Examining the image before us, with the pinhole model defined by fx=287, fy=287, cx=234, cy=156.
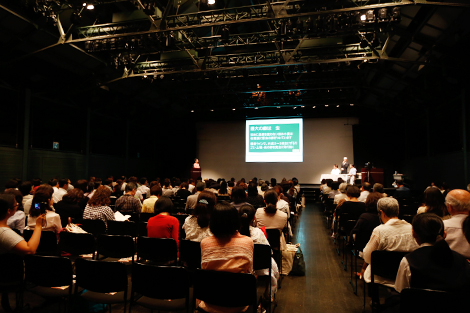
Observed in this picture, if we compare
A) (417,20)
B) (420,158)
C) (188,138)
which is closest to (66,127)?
(188,138)

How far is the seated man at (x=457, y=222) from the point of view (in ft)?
8.38

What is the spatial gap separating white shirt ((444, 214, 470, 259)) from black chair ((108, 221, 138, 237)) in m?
Answer: 3.71

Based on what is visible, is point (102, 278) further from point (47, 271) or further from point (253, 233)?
point (253, 233)

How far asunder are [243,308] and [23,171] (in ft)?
35.0

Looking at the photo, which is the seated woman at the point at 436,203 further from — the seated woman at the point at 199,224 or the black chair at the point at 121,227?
the black chair at the point at 121,227

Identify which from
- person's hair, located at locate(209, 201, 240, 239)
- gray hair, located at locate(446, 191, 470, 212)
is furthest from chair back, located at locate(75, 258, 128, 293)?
gray hair, located at locate(446, 191, 470, 212)

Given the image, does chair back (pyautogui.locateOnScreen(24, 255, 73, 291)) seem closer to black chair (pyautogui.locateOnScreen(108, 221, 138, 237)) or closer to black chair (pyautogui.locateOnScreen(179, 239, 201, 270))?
black chair (pyautogui.locateOnScreen(179, 239, 201, 270))

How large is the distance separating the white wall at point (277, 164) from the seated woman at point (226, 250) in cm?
1404

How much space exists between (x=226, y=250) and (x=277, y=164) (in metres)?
14.1

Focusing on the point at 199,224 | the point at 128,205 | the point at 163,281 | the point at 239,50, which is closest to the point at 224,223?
the point at 163,281

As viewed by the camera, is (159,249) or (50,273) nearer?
(50,273)

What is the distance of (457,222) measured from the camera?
2.62m

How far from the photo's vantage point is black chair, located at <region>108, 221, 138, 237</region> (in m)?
4.02

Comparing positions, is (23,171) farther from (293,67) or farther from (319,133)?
(319,133)
